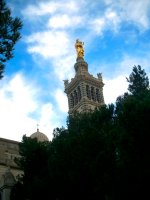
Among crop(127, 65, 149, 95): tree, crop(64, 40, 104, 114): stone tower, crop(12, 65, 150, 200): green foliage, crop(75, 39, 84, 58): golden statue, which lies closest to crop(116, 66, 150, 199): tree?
crop(12, 65, 150, 200): green foliage

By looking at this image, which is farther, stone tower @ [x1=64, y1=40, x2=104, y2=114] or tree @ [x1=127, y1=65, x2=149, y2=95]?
stone tower @ [x1=64, y1=40, x2=104, y2=114]

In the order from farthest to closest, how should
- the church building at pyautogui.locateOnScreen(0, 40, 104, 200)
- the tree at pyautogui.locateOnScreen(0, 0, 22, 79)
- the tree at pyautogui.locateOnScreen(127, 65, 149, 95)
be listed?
the church building at pyautogui.locateOnScreen(0, 40, 104, 200) < the tree at pyautogui.locateOnScreen(127, 65, 149, 95) < the tree at pyautogui.locateOnScreen(0, 0, 22, 79)

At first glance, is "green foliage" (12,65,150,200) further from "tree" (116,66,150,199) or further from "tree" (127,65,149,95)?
"tree" (127,65,149,95)

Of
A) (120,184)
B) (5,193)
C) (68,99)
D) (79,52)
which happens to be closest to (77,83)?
(68,99)

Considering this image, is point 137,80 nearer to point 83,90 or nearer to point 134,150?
point 134,150

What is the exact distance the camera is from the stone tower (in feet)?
224

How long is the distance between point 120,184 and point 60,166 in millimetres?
5985

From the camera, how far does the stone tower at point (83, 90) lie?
68.2m

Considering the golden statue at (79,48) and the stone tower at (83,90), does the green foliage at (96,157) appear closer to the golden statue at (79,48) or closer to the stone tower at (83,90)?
the stone tower at (83,90)

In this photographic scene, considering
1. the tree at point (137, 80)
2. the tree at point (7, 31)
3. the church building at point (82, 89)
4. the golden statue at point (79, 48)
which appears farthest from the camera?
the golden statue at point (79, 48)

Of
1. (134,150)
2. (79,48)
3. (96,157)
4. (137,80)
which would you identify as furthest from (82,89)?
(134,150)

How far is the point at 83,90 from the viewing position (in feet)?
225

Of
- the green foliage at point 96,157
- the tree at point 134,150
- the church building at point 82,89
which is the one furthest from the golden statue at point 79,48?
the tree at point 134,150

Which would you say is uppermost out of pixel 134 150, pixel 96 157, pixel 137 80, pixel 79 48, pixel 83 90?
pixel 79 48
